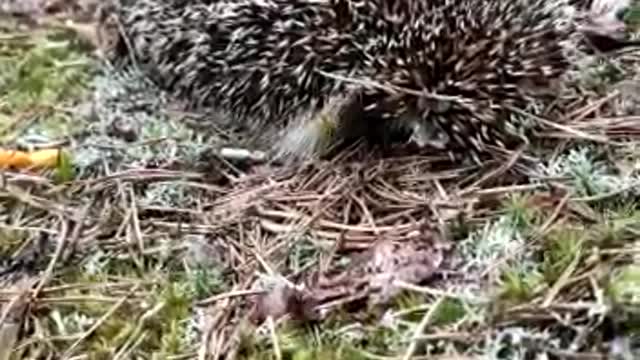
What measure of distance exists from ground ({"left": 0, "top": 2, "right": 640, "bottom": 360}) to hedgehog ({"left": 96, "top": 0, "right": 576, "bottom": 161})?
0.08 m

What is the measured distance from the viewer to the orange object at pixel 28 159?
9.23ft

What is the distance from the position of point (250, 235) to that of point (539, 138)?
671mm

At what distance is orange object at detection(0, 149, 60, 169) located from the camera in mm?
2812

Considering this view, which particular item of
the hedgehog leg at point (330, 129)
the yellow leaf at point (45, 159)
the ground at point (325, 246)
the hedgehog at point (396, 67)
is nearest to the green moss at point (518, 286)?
the ground at point (325, 246)

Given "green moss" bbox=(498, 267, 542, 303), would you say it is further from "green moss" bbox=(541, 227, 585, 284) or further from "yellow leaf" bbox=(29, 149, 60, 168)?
"yellow leaf" bbox=(29, 149, 60, 168)

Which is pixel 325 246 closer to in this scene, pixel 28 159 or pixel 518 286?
pixel 518 286

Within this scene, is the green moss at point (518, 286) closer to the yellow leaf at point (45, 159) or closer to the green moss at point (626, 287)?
the green moss at point (626, 287)

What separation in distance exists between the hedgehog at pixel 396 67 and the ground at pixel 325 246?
0.08 metres

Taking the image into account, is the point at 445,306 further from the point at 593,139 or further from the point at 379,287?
the point at 593,139

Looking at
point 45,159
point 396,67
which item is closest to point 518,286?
point 396,67

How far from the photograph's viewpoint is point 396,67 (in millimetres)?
2646

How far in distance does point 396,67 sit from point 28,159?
0.89 metres

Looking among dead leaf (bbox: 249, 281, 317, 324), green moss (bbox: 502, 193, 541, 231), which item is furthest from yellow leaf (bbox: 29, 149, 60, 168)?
green moss (bbox: 502, 193, 541, 231)

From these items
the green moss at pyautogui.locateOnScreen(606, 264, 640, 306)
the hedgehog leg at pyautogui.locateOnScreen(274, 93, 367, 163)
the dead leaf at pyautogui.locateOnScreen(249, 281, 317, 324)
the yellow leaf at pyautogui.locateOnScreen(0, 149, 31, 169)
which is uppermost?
the green moss at pyautogui.locateOnScreen(606, 264, 640, 306)
